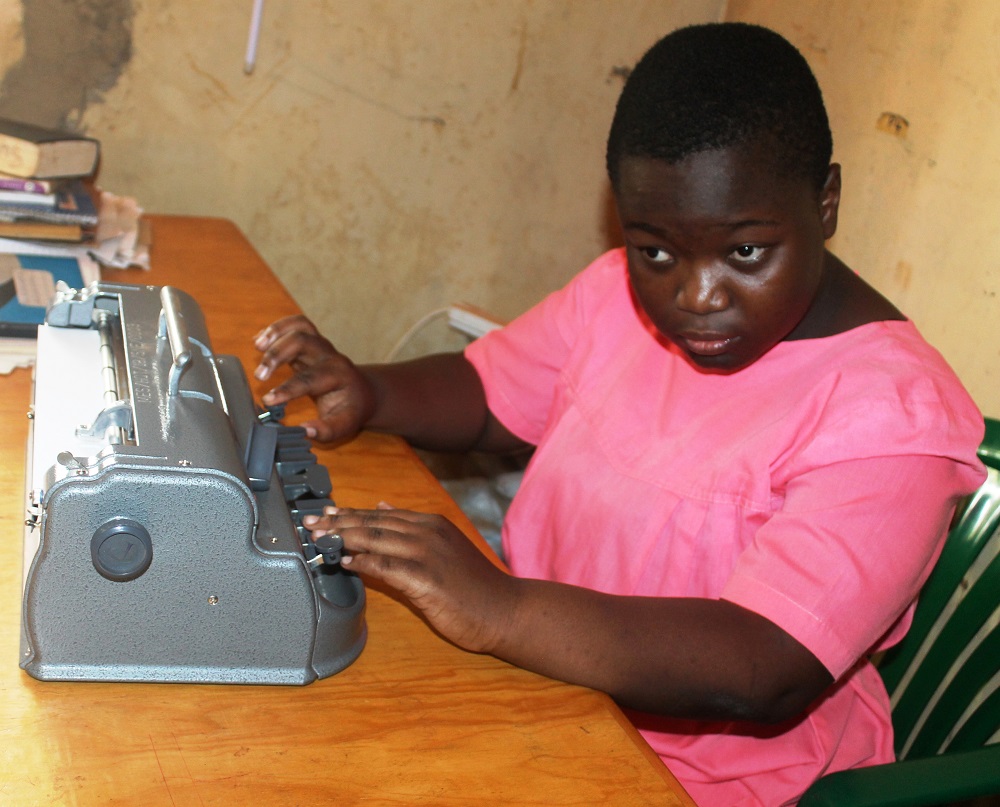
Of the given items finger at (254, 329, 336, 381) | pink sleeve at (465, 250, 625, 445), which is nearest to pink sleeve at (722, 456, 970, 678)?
pink sleeve at (465, 250, 625, 445)

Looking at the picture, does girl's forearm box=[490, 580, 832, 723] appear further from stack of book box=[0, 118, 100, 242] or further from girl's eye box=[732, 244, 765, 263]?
stack of book box=[0, 118, 100, 242]

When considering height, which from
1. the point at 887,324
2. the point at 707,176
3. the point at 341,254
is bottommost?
the point at 341,254

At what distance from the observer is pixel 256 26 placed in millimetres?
2031

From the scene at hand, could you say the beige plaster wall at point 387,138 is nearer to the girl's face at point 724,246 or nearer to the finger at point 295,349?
the finger at point 295,349

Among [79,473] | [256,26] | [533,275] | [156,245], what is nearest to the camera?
[79,473]

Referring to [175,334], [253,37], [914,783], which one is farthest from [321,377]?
[253,37]

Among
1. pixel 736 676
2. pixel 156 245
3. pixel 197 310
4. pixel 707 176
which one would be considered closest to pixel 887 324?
pixel 707 176

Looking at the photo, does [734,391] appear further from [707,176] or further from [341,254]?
[341,254]

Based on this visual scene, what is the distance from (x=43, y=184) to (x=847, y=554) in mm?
1259

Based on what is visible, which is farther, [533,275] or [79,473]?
[533,275]

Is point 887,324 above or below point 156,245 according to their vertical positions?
above

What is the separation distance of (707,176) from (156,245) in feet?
3.78

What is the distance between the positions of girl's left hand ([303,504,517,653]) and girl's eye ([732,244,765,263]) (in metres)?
0.40

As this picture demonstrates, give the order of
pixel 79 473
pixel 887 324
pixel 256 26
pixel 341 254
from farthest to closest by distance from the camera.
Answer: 1. pixel 341 254
2. pixel 256 26
3. pixel 887 324
4. pixel 79 473
